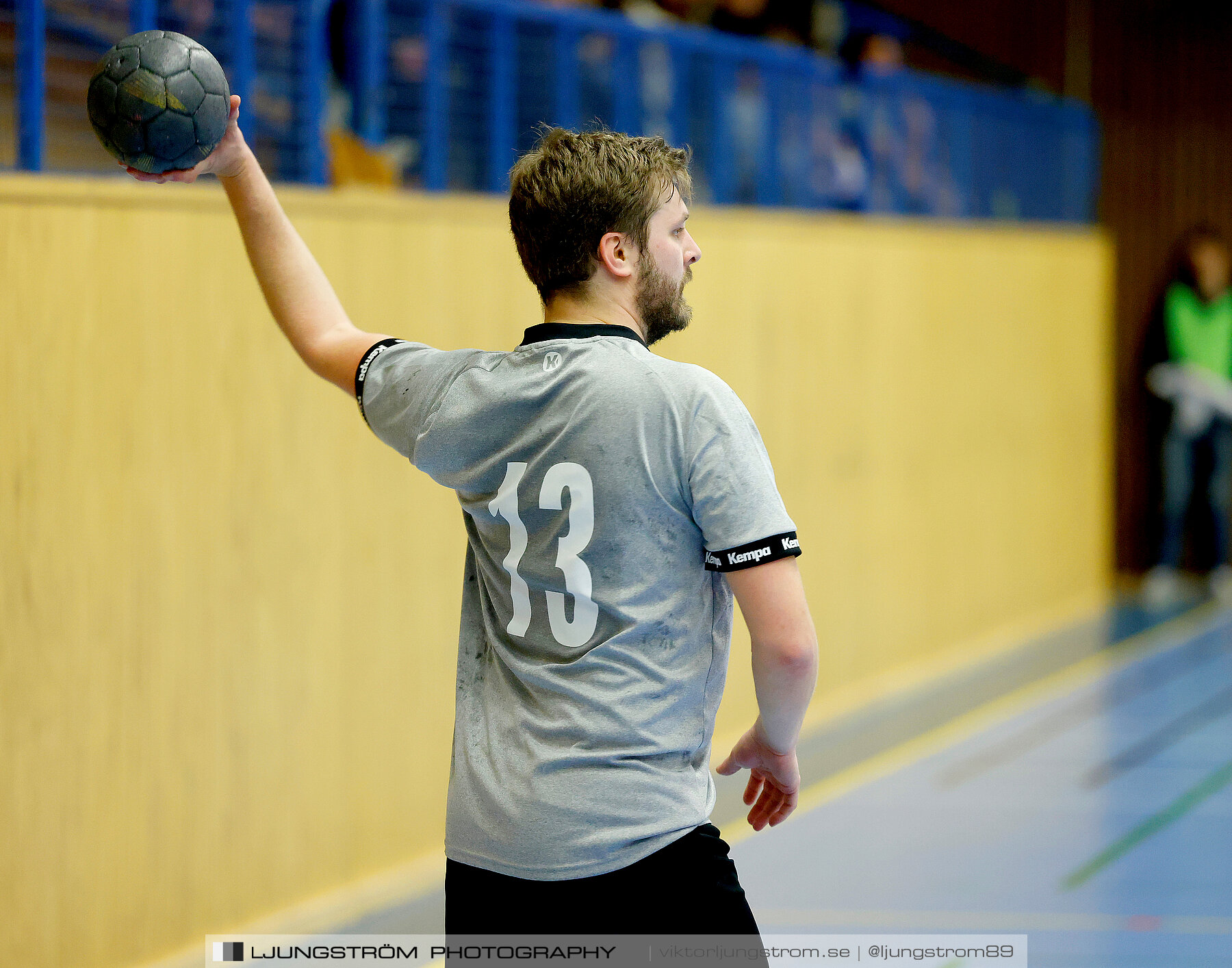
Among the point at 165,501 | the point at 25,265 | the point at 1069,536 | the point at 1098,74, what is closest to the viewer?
the point at 25,265

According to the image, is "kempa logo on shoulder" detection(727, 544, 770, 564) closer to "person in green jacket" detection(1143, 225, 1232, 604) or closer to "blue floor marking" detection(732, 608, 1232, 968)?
"blue floor marking" detection(732, 608, 1232, 968)

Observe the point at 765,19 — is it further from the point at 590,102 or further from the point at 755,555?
the point at 755,555

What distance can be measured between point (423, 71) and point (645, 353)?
10.8ft

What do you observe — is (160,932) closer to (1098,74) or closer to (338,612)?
(338,612)

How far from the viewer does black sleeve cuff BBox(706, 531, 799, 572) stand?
1.81 metres

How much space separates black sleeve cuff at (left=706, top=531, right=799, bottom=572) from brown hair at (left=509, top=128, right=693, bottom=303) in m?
0.43

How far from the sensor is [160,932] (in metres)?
3.53

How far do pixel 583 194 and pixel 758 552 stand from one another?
0.53 m

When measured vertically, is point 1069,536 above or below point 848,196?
below

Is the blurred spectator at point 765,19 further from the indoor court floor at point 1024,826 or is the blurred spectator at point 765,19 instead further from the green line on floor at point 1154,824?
the green line on floor at point 1154,824

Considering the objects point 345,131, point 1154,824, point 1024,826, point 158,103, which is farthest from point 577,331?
point 1154,824

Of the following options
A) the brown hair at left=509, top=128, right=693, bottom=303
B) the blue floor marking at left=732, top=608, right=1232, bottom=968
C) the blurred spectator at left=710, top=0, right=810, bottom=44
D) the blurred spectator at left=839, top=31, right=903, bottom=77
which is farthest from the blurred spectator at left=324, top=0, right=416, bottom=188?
the blurred spectator at left=839, top=31, right=903, bottom=77

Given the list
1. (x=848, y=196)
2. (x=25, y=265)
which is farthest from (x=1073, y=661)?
(x=25, y=265)

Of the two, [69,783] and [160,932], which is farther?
[160,932]
